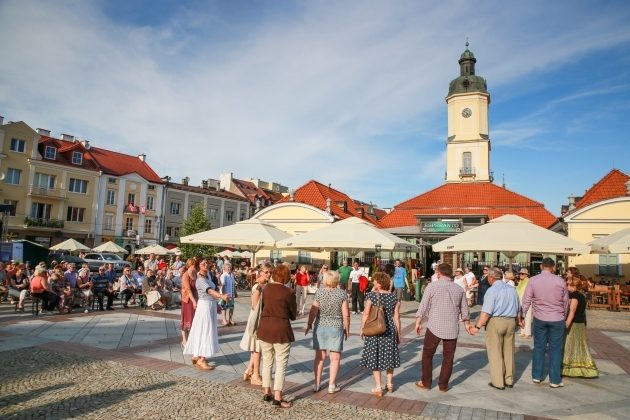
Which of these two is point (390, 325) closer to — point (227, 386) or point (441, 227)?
point (227, 386)

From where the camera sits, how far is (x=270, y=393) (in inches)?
225

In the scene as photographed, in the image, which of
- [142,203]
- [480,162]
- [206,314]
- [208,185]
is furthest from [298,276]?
[208,185]

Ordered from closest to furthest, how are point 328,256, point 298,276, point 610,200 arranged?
point 298,276, point 610,200, point 328,256

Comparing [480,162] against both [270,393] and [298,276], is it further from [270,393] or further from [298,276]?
[270,393]

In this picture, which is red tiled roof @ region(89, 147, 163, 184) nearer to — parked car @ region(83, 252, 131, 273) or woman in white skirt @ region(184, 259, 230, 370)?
parked car @ region(83, 252, 131, 273)

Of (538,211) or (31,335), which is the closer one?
(31,335)

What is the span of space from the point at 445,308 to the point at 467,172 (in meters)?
38.0

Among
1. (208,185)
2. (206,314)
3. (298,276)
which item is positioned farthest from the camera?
(208,185)

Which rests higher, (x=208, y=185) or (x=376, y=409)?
(x=208, y=185)

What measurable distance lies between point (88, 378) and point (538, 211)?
32960mm

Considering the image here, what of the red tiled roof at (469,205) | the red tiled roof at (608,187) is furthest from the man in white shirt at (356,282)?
the red tiled roof at (608,187)

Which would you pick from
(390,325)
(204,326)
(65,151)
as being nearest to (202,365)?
(204,326)

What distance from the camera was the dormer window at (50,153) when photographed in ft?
138

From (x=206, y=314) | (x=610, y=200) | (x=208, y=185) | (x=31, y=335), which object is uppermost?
(x=208, y=185)
